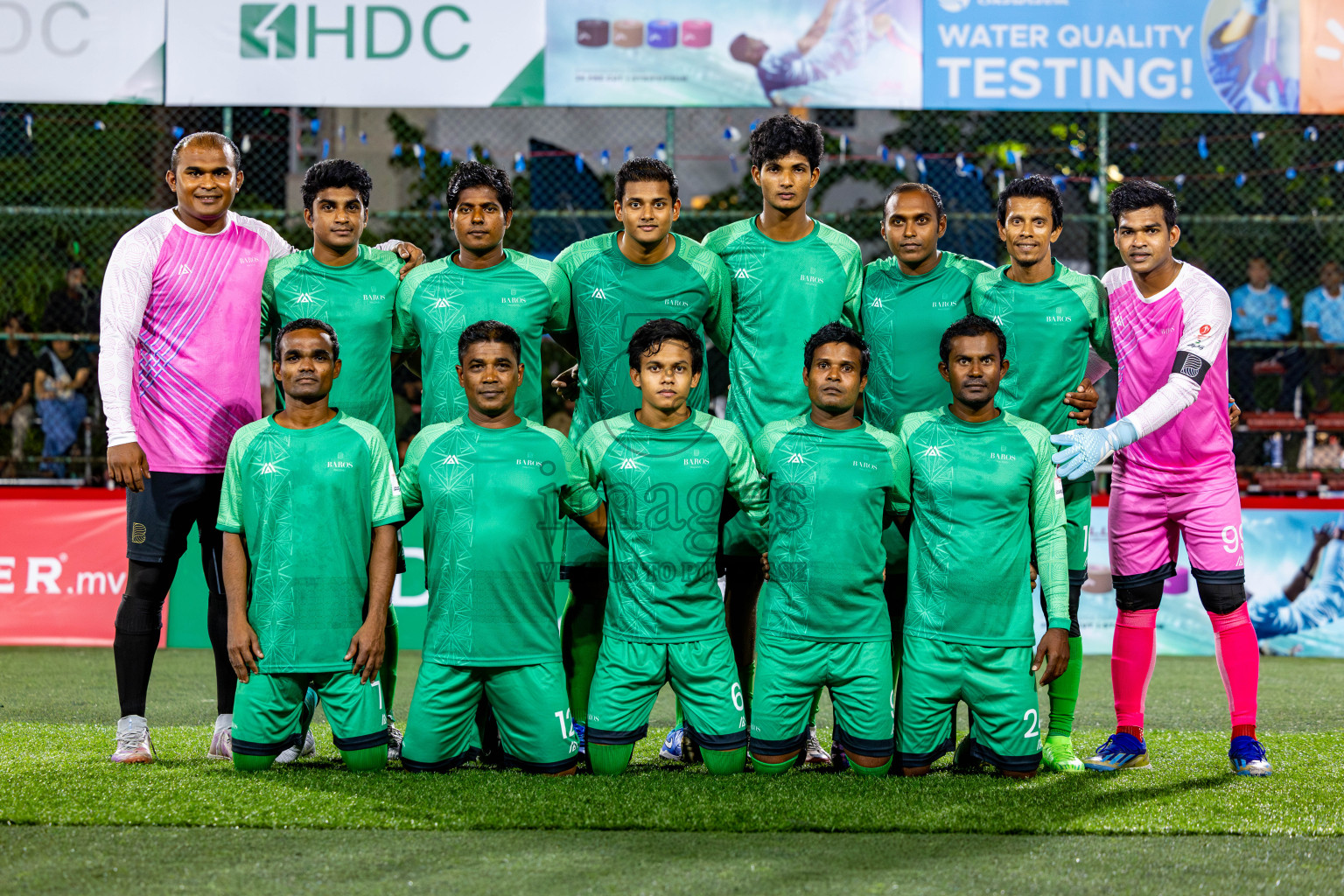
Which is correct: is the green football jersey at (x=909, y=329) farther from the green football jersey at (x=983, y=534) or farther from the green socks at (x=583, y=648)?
the green socks at (x=583, y=648)

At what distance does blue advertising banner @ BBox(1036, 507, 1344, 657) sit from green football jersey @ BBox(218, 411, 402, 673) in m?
5.48

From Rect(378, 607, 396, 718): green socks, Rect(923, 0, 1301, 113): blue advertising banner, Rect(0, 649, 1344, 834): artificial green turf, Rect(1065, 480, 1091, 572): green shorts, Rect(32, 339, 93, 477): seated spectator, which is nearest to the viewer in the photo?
Rect(0, 649, 1344, 834): artificial green turf

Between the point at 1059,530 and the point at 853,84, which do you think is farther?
the point at 853,84

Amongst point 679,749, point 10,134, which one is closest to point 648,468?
point 679,749

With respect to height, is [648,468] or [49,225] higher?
[49,225]

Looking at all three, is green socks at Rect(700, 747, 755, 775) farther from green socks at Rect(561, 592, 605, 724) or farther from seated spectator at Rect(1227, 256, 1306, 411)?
seated spectator at Rect(1227, 256, 1306, 411)

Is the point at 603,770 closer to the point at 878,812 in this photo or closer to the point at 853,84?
the point at 878,812

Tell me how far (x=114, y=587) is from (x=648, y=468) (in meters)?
5.18

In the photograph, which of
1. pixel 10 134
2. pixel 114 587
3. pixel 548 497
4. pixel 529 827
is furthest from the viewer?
pixel 10 134

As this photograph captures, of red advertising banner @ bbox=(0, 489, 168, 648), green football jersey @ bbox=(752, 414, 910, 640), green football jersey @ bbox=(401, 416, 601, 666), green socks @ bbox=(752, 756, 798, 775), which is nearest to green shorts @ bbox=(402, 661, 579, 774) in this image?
green football jersey @ bbox=(401, 416, 601, 666)

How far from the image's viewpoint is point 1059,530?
4.32 meters

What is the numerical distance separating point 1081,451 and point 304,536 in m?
2.45

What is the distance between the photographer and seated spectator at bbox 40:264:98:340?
33.4 ft

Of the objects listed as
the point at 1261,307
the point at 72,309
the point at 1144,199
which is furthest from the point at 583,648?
the point at 1261,307
